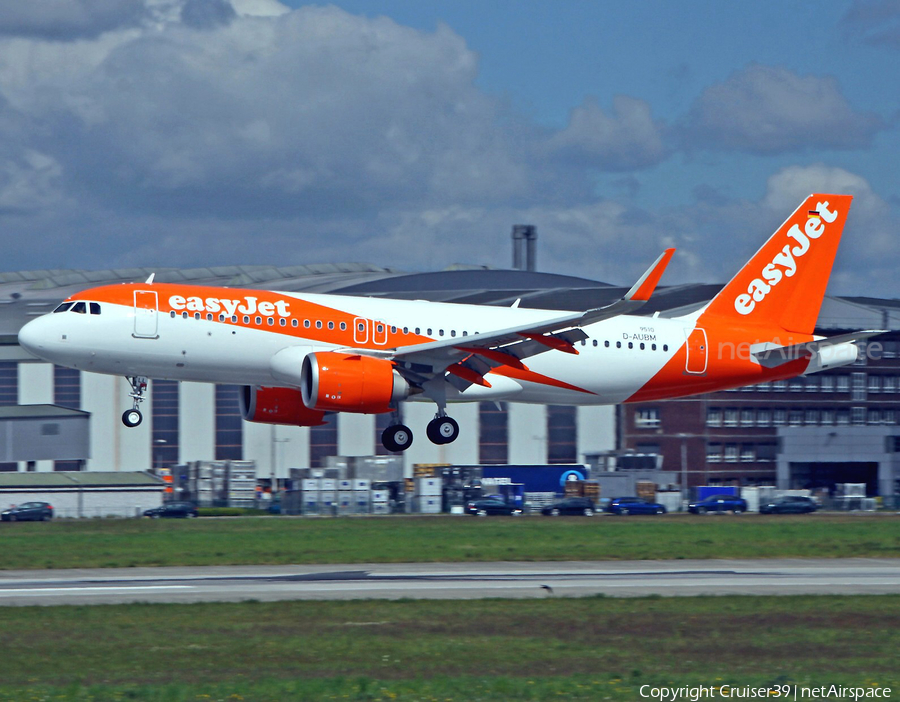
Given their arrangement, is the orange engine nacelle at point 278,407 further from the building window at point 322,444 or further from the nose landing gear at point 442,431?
the building window at point 322,444

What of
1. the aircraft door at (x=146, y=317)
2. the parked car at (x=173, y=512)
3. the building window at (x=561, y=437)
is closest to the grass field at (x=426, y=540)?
the aircraft door at (x=146, y=317)

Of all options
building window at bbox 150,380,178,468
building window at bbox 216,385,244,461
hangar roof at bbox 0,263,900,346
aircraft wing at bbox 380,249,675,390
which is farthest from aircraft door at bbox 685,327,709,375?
building window at bbox 150,380,178,468

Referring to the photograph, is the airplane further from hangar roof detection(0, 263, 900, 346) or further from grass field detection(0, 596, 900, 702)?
hangar roof detection(0, 263, 900, 346)

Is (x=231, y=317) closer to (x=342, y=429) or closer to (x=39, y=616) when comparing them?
(x=39, y=616)

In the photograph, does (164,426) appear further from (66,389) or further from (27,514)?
(27,514)

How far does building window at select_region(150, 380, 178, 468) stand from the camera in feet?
274

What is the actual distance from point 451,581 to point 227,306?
9.98 meters

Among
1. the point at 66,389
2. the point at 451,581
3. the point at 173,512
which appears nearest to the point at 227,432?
the point at 66,389

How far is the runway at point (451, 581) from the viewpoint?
26.2m

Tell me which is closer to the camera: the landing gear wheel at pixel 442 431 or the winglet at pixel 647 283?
the winglet at pixel 647 283

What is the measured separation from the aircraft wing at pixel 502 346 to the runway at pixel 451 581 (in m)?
5.67

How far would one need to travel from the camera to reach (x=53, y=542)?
4197cm

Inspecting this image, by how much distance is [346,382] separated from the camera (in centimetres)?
3241

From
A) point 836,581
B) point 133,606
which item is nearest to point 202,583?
point 133,606
